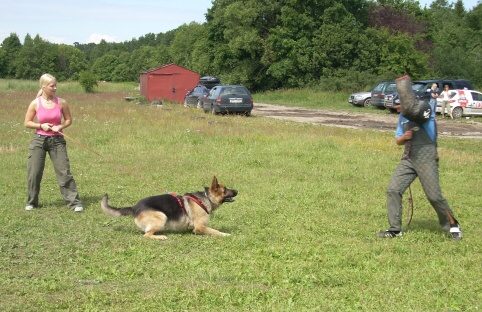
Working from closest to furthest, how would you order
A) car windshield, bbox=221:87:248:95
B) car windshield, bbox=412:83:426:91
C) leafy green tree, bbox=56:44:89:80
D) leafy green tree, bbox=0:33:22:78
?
car windshield, bbox=221:87:248:95
car windshield, bbox=412:83:426:91
leafy green tree, bbox=56:44:89:80
leafy green tree, bbox=0:33:22:78

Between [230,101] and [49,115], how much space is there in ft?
58.9

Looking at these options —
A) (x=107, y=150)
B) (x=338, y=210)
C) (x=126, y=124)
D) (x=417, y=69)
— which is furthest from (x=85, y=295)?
(x=417, y=69)

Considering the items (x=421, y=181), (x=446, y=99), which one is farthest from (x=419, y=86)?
(x=421, y=181)

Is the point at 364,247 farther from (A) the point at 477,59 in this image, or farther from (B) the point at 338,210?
(A) the point at 477,59

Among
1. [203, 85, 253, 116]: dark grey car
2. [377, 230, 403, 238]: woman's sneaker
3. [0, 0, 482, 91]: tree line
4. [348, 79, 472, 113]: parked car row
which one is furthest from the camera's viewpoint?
[0, 0, 482, 91]: tree line

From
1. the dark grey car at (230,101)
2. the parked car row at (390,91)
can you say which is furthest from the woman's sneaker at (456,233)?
the parked car row at (390,91)

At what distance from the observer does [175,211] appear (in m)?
6.80

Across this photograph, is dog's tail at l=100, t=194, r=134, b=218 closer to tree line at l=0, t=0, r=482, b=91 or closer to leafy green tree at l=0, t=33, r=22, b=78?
tree line at l=0, t=0, r=482, b=91

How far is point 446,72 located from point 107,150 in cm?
3169

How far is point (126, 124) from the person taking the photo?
766 inches

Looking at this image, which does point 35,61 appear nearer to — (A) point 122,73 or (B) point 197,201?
(A) point 122,73

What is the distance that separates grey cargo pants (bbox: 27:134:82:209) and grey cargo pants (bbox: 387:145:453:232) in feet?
15.0

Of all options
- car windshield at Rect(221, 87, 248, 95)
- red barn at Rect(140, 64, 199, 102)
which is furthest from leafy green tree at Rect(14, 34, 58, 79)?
car windshield at Rect(221, 87, 248, 95)

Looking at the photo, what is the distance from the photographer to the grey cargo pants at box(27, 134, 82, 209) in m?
8.18
